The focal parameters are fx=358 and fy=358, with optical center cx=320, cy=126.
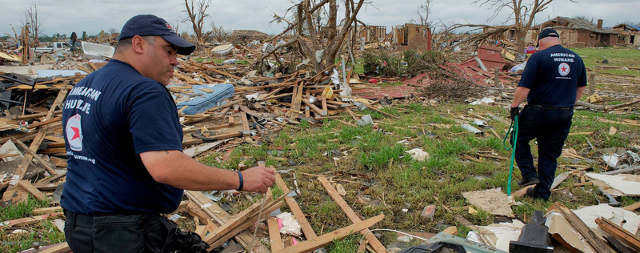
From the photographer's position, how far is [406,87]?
13.5m

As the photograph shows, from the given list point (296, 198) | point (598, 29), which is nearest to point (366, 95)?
point (296, 198)

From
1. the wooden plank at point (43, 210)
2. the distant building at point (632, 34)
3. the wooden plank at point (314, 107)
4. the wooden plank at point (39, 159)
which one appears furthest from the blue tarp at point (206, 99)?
the distant building at point (632, 34)

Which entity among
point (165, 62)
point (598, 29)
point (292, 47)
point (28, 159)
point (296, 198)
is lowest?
point (296, 198)

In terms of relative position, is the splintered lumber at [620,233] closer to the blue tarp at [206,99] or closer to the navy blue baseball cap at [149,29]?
the navy blue baseball cap at [149,29]

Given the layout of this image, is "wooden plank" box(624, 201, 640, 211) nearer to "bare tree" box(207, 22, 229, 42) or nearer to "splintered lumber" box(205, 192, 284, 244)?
"splintered lumber" box(205, 192, 284, 244)

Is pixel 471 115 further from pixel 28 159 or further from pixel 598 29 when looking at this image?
pixel 598 29

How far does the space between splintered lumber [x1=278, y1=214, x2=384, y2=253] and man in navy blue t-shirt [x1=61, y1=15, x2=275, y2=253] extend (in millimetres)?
1578

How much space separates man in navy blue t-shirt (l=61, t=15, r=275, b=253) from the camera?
167cm

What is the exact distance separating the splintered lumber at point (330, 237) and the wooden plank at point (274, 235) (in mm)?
193

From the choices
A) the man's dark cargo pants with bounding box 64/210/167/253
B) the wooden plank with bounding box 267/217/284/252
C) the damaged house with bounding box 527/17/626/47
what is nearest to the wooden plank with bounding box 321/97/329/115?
the wooden plank with bounding box 267/217/284/252

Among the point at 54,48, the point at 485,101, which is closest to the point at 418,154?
the point at 485,101

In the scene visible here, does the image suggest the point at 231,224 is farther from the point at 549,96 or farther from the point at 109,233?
the point at 549,96

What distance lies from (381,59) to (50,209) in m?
13.6

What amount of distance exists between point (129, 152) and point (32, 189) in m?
4.02
